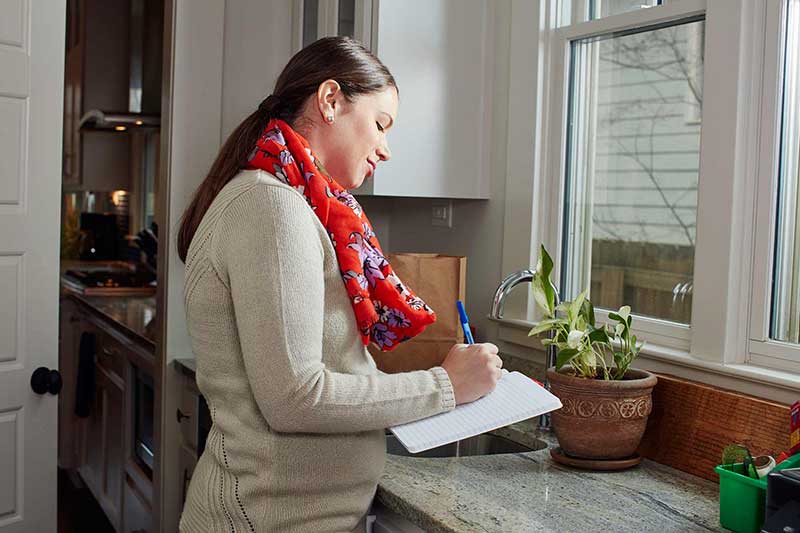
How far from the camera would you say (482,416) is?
126 centimetres

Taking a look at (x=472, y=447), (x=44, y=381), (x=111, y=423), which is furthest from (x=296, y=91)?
(x=111, y=423)

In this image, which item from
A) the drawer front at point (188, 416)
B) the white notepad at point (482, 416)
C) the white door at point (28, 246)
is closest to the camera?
the white notepad at point (482, 416)

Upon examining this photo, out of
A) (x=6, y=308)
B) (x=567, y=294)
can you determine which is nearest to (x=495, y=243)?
(x=567, y=294)

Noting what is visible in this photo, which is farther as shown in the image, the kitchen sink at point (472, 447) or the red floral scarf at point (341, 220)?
the kitchen sink at point (472, 447)

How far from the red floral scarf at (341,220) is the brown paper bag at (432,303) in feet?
2.27

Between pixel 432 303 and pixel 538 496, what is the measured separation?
0.69 m

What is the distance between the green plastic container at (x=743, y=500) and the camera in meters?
1.20

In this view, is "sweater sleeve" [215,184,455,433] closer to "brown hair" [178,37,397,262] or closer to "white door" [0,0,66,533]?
"brown hair" [178,37,397,262]

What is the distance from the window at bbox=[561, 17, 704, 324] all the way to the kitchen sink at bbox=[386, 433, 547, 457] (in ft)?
1.34

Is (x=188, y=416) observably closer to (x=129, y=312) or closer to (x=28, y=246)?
(x=28, y=246)

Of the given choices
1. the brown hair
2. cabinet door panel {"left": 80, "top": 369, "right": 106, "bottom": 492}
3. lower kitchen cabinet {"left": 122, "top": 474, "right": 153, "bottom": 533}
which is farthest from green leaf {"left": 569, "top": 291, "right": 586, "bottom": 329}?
cabinet door panel {"left": 80, "top": 369, "right": 106, "bottom": 492}

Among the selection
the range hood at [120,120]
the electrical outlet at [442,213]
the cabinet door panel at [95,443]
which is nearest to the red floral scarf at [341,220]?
the electrical outlet at [442,213]

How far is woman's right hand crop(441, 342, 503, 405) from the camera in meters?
1.27

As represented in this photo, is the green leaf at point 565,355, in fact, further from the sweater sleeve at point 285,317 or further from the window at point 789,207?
the sweater sleeve at point 285,317
